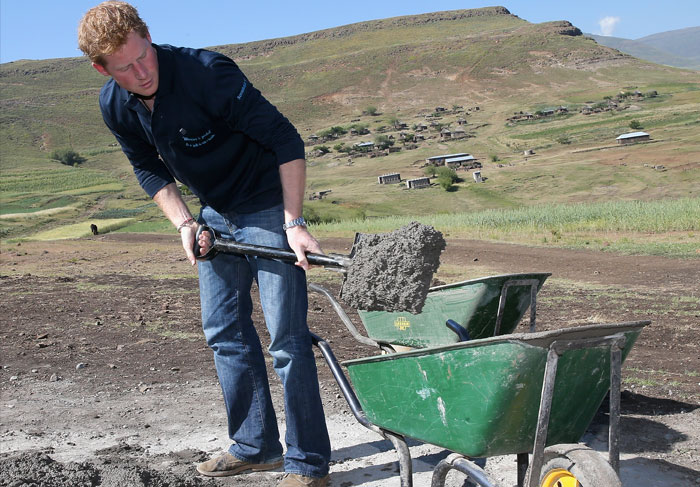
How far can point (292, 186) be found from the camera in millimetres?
2834

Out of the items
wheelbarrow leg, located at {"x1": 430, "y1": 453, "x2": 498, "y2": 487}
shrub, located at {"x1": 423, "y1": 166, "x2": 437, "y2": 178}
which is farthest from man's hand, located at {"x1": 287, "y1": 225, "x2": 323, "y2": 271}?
shrub, located at {"x1": 423, "y1": 166, "x2": 437, "y2": 178}

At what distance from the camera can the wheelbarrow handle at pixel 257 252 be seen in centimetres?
271

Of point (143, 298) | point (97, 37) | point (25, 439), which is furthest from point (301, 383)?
point (143, 298)

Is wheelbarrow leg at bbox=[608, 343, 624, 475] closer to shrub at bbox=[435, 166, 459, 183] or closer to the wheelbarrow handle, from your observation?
the wheelbarrow handle

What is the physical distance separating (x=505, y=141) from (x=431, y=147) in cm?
630

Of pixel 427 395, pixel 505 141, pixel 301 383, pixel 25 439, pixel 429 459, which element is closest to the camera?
pixel 427 395

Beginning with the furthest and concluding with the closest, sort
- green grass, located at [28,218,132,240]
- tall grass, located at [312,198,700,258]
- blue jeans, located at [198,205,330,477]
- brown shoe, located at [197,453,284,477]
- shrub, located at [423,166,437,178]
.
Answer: shrub, located at [423,166,437,178] < green grass, located at [28,218,132,240] < tall grass, located at [312,198,700,258] < brown shoe, located at [197,453,284,477] < blue jeans, located at [198,205,330,477]

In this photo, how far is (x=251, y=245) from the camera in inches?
112

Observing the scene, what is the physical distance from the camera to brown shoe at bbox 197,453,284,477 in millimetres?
3243

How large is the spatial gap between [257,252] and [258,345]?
63 cm

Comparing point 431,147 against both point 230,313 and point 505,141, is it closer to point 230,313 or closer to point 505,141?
point 505,141

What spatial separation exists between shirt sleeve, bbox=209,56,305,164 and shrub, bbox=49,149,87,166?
7844 cm

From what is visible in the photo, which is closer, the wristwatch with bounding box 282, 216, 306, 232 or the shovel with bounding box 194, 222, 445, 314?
the shovel with bounding box 194, 222, 445, 314

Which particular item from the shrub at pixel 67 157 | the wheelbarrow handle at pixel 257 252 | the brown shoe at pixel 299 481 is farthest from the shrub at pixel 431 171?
the brown shoe at pixel 299 481
